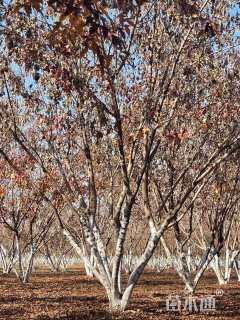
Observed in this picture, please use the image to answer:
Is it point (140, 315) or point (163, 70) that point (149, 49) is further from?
point (140, 315)

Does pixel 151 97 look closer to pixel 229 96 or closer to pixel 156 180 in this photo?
pixel 229 96

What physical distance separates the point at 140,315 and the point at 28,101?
6.28m

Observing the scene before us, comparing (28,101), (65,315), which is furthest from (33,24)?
(65,315)

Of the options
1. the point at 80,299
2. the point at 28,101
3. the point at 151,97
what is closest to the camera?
the point at 151,97

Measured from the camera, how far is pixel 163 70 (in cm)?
1302

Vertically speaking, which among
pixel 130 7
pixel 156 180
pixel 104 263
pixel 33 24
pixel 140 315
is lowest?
pixel 140 315

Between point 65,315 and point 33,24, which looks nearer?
point 33,24

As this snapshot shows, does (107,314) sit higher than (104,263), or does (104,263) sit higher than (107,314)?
(104,263)

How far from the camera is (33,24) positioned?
11.8 m

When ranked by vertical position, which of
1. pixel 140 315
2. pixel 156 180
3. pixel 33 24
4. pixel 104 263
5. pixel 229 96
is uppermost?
pixel 33 24

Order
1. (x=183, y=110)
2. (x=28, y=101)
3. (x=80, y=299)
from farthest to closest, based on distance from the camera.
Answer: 1. (x=80, y=299)
2. (x=183, y=110)
3. (x=28, y=101)

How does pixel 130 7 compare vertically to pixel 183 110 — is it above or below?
below

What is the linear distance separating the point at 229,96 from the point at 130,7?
980 cm

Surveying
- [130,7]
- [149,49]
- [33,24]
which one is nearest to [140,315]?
[149,49]
